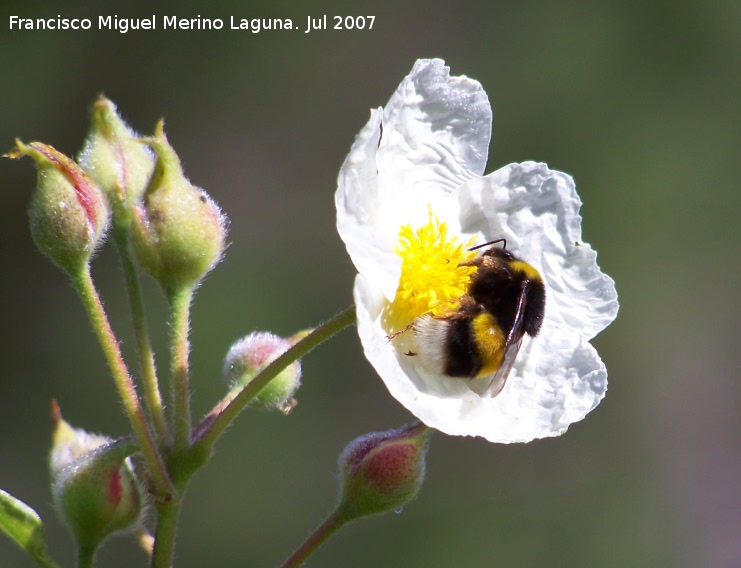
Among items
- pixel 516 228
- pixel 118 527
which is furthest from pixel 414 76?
pixel 118 527

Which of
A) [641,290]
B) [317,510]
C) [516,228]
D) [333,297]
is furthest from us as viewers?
[641,290]

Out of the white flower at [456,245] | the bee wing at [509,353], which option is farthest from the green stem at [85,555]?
the bee wing at [509,353]

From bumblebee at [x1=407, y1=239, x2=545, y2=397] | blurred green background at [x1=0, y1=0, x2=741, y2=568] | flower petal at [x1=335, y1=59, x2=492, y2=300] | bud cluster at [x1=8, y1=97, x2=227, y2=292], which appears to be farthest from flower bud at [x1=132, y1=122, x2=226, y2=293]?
blurred green background at [x1=0, y1=0, x2=741, y2=568]

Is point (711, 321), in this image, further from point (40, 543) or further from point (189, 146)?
point (40, 543)

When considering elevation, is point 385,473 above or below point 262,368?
below

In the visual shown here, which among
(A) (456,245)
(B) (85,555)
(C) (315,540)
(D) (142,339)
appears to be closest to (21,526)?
(B) (85,555)

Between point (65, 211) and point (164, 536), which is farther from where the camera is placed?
point (65, 211)

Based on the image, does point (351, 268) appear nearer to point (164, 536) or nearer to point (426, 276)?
point (426, 276)

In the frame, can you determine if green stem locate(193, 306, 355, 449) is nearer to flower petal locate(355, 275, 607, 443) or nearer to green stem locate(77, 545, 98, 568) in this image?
flower petal locate(355, 275, 607, 443)
